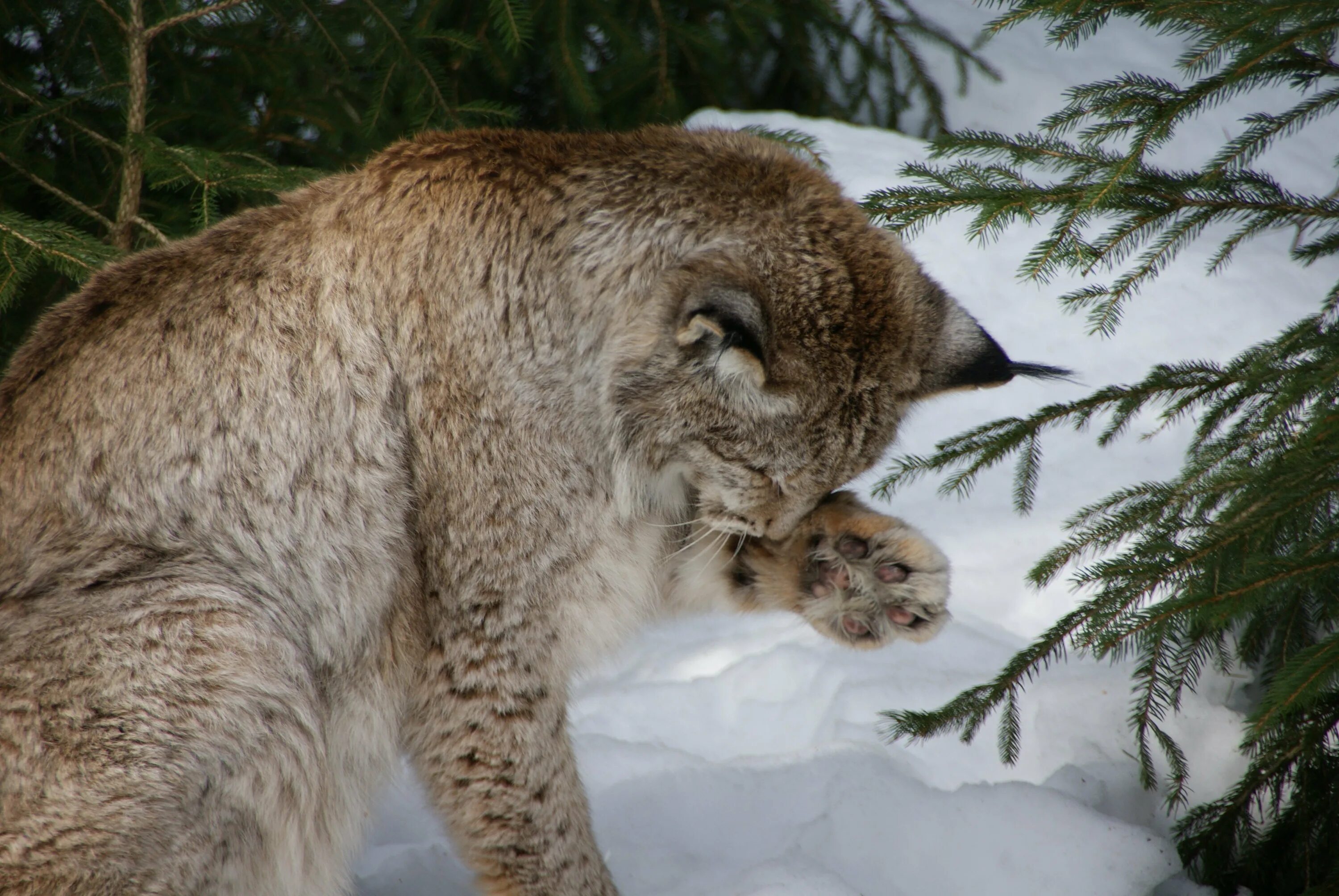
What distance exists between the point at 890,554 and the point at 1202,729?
1496mm

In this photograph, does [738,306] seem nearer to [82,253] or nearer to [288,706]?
[288,706]

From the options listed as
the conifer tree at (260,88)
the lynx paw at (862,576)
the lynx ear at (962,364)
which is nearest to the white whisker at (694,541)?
the lynx paw at (862,576)

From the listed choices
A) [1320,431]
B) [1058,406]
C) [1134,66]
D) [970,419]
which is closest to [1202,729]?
[1058,406]

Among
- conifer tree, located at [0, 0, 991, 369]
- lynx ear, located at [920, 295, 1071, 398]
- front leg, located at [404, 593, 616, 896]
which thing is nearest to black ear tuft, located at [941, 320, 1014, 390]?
lynx ear, located at [920, 295, 1071, 398]

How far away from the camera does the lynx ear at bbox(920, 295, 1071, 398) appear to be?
10.4ft

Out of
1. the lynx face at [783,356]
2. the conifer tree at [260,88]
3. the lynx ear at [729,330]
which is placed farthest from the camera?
the conifer tree at [260,88]

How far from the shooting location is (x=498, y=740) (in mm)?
2979

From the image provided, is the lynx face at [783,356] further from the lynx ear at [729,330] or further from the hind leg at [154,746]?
the hind leg at [154,746]

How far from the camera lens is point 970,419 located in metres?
5.61

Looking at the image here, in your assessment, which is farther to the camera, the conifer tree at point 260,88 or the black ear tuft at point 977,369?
the conifer tree at point 260,88

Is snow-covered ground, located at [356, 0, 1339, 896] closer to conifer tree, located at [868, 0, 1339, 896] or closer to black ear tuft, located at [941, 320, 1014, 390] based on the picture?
conifer tree, located at [868, 0, 1339, 896]

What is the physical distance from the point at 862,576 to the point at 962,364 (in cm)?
68

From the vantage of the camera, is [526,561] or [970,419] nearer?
[526,561]

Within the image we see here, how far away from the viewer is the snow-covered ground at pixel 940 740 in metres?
3.46
